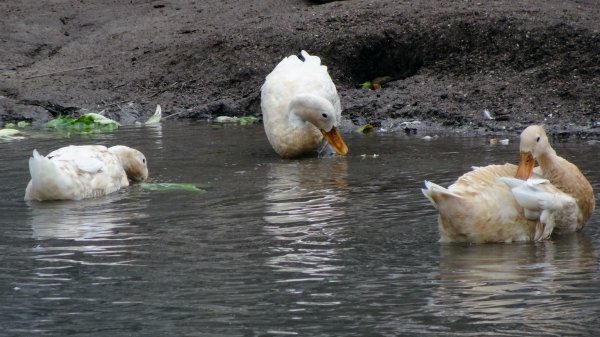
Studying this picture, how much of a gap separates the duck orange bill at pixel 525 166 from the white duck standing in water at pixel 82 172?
3316 mm

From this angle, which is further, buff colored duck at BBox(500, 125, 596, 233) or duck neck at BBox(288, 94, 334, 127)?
duck neck at BBox(288, 94, 334, 127)

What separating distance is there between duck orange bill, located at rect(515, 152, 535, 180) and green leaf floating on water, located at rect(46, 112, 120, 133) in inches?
276

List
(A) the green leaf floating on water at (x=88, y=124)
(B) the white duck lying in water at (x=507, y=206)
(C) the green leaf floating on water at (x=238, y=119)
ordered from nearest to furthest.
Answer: (B) the white duck lying in water at (x=507, y=206) → (A) the green leaf floating on water at (x=88, y=124) → (C) the green leaf floating on water at (x=238, y=119)

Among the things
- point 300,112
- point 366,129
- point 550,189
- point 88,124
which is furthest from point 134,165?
point 88,124

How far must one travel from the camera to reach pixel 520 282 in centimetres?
585

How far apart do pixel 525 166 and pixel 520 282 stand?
142 cm

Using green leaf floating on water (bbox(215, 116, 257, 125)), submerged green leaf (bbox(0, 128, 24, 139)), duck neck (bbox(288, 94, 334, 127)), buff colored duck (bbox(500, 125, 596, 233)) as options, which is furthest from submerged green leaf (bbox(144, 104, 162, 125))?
buff colored duck (bbox(500, 125, 596, 233))

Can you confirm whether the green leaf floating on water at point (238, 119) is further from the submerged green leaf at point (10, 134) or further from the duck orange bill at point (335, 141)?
the duck orange bill at point (335, 141)

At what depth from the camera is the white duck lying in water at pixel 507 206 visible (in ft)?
21.9

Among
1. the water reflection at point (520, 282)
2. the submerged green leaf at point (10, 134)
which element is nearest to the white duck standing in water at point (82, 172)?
the submerged green leaf at point (10, 134)

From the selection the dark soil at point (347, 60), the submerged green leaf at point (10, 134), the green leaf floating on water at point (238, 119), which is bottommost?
the submerged green leaf at point (10, 134)

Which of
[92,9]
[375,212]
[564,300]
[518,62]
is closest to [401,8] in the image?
[518,62]

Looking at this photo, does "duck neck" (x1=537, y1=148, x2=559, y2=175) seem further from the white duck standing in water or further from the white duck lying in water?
the white duck standing in water

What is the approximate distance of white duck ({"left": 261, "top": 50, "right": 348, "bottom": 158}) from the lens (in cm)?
1083
